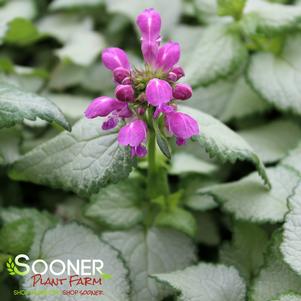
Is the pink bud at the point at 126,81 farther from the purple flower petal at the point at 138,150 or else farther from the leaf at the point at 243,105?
the leaf at the point at 243,105

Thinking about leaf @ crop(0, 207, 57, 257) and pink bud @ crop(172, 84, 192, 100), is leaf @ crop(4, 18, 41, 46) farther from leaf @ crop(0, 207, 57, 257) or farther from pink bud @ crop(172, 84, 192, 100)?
pink bud @ crop(172, 84, 192, 100)

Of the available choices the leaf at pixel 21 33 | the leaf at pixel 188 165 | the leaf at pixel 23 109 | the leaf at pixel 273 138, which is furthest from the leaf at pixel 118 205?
the leaf at pixel 21 33

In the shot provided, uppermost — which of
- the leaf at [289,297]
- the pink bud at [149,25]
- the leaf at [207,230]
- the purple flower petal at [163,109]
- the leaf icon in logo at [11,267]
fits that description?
the pink bud at [149,25]

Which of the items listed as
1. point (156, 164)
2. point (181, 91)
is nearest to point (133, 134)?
point (181, 91)

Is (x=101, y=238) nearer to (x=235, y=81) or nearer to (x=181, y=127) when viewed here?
(x=181, y=127)

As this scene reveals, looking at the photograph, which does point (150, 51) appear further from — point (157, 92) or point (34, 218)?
point (34, 218)

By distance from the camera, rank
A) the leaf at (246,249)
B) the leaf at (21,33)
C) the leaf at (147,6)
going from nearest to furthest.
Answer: the leaf at (246,249) < the leaf at (21,33) < the leaf at (147,6)

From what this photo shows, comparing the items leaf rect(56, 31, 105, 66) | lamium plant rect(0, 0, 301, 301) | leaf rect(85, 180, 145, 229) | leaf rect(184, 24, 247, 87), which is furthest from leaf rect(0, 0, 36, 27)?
leaf rect(85, 180, 145, 229)
